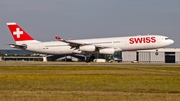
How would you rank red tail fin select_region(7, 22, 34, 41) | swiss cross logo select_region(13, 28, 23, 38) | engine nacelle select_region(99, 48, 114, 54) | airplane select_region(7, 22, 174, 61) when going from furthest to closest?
swiss cross logo select_region(13, 28, 23, 38), red tail fin select_region(7, 22, 34, 41), engine nacelle select_region(99, 48, 114, 54), airplane select_region(7, 22, 174, 61)

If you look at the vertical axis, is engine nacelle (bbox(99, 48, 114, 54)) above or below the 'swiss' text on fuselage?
below

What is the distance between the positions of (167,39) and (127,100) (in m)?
53.3

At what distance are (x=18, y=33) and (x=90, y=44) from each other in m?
15.0

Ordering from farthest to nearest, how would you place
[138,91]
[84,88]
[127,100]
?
[84,88]
[138,91]
[127,100]

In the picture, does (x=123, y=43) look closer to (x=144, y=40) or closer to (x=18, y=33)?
(x=144, y=40)

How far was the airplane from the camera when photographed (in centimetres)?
7150

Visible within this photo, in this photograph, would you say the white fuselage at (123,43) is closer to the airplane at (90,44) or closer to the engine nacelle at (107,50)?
the airplane at (90,44)

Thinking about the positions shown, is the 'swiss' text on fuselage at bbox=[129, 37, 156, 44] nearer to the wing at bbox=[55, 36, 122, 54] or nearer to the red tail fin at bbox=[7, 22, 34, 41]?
the wing at bbox=[55, 36, 122, 54]

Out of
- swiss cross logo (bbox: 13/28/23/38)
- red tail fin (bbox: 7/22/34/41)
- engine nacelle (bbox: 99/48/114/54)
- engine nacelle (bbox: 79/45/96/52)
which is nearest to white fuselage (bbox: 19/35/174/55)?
engine nacelle (bbox: 99/48/114/54)

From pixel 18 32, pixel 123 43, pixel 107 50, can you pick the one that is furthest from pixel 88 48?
pixel 18 32

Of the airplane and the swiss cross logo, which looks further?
the swiss cross logo

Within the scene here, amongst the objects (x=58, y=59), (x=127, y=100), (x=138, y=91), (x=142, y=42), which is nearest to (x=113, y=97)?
(x=127, y=100)

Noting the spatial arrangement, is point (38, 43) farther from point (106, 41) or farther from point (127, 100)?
point (127, 100)

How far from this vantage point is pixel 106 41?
74062 mm
